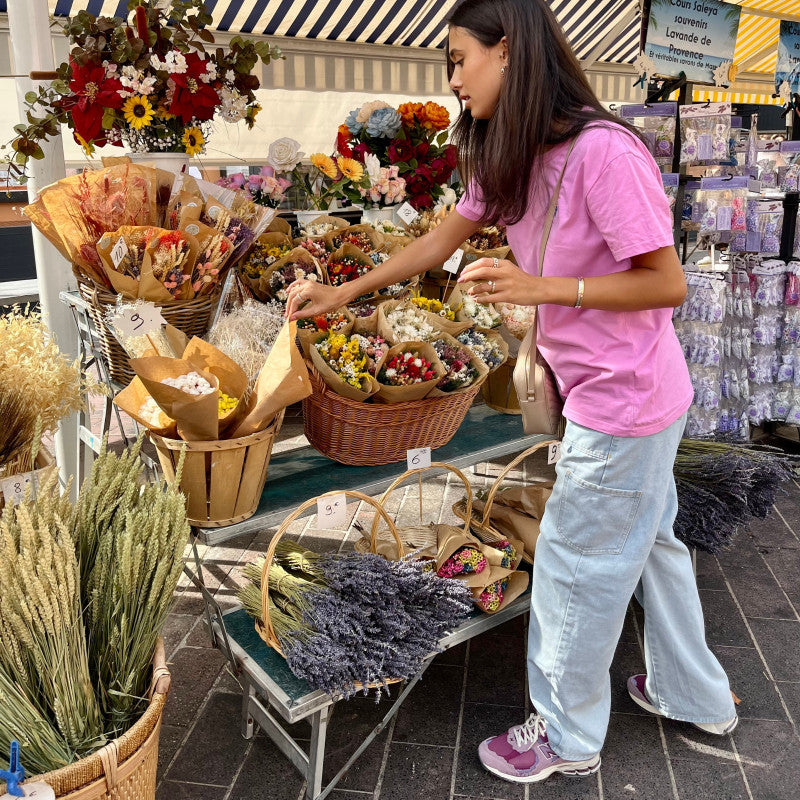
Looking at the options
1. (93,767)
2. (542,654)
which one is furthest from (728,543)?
(93,767)

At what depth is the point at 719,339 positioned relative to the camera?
146 inches

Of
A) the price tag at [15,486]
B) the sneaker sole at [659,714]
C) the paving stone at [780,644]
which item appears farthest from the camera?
the paving stone at [780,644]

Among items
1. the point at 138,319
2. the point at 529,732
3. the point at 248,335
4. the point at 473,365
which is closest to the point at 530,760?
the point at 529,732

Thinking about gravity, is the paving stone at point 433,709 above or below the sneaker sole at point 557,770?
below

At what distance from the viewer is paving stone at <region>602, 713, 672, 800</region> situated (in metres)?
1.94

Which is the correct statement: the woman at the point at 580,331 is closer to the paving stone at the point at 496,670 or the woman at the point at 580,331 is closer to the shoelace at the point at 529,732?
the shoelace at the point at 529,732

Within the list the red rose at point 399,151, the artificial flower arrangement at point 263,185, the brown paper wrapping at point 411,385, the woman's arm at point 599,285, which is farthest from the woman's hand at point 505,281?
the red rose at point 399,151

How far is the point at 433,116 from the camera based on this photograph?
118 inches

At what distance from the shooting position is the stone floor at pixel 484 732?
6.40ft

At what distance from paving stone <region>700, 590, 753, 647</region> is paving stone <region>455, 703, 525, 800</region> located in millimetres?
799

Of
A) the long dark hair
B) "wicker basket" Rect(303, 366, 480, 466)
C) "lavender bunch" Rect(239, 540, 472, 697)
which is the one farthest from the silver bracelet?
"lavender bunch" Rect(239, 540, 472, 697)

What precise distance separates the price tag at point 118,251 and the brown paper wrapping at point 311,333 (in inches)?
19.1

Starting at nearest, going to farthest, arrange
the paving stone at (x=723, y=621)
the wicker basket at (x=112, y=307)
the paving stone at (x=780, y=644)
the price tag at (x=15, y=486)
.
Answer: the price tag at (x=15, y=486) < the wicker basket at (x=112, y=307) < the paving stone at (x=780, y=644) < the paving stone at (x=723, y=621)

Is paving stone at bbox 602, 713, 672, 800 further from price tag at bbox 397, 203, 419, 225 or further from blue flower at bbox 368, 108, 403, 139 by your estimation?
blue flower at bbox 368, 108, 403, 139
